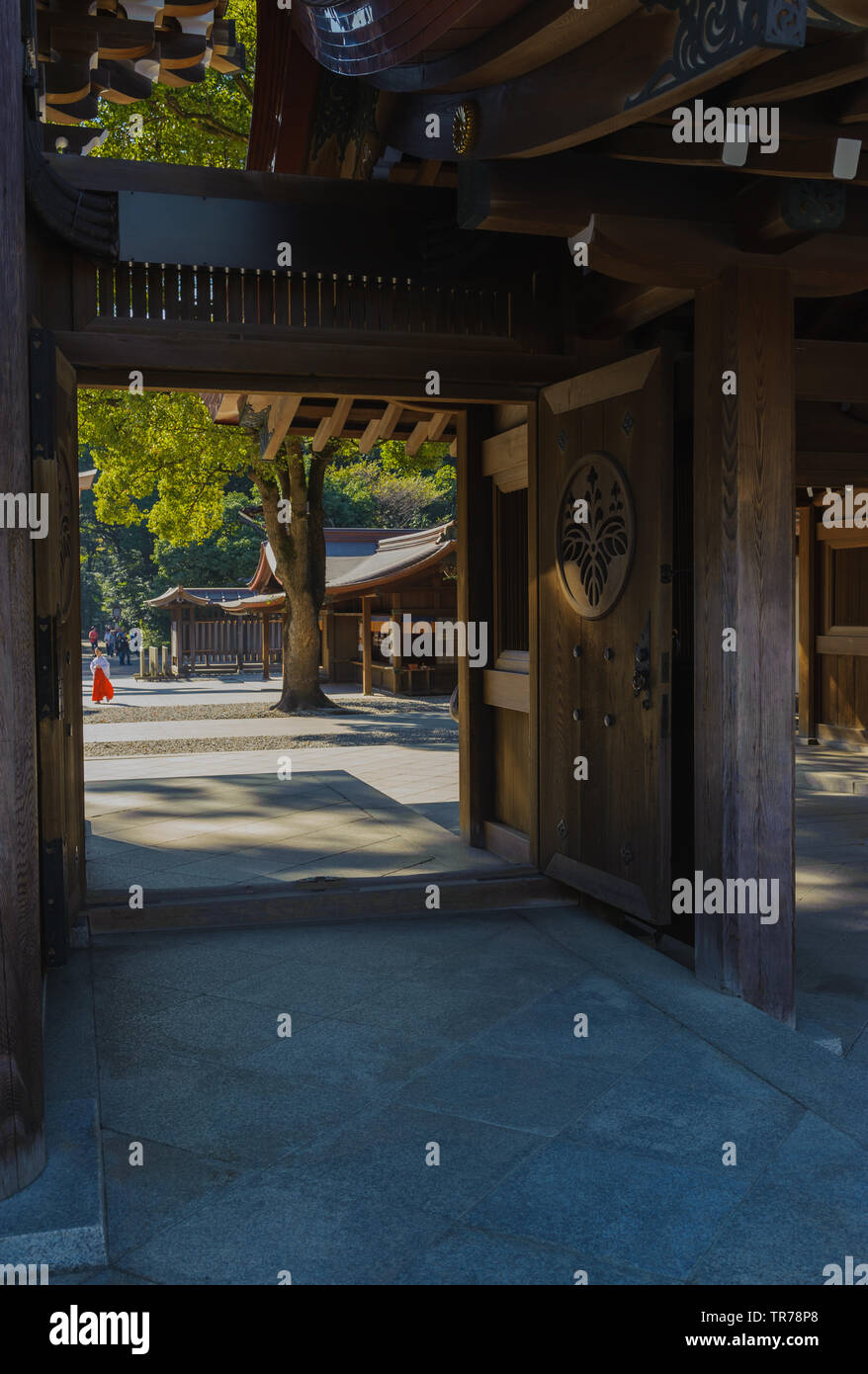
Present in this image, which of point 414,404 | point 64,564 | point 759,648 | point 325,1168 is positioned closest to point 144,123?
point 414,404

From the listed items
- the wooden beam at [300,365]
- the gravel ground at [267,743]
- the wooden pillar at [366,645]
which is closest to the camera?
the wooden beam at [300,365]

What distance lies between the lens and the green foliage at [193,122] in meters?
14.6

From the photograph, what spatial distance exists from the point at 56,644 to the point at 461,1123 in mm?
2101

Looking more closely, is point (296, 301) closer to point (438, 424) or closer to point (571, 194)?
point (571, 194)

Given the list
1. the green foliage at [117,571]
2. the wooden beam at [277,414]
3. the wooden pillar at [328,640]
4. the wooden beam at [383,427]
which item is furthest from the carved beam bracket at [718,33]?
the green foliage at [117,571]

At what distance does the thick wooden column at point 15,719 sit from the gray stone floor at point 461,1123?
326 mm

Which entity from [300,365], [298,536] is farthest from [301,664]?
[300,365]

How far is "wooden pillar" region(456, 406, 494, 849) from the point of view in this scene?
6.69 metres

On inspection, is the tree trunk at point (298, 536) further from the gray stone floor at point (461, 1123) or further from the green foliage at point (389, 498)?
the green foliage at point (389, 498)

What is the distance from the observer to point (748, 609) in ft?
13.9

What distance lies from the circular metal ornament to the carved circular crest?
5.91 ft

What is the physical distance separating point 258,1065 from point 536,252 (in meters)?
3.91

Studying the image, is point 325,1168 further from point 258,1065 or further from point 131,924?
point 131,924

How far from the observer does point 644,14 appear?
2.95 metres
